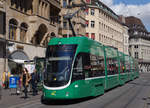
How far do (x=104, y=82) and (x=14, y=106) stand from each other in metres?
6.65

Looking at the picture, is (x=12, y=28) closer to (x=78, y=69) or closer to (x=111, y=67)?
(x=111, y=67)

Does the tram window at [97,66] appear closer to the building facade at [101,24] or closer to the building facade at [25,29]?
the building facade at [25,29]

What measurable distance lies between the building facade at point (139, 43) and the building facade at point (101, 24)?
78.4 ft

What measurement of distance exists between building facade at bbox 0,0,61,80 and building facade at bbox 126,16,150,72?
235ft

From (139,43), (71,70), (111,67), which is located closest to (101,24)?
(139,43)

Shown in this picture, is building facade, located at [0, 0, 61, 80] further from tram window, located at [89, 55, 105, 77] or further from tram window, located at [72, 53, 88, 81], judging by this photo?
tram window, located at [72, 53, 88, 81]

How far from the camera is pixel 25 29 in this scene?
27688mm

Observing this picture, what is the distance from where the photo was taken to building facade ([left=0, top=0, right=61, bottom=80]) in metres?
24.4

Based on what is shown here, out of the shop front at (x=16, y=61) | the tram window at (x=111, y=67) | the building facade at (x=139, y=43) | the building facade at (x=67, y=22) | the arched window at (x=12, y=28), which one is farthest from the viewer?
the building facade at (x=139, y=43)

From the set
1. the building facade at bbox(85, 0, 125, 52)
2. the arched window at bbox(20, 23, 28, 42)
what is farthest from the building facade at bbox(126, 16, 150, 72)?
the arched window at bbox(20, 23, 28, 42)

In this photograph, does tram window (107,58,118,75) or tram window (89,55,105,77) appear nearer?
tram window (89,55,105,77)

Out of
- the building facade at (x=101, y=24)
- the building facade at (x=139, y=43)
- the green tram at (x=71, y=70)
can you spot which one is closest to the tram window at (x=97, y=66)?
the green tram at (x=71, y=70)

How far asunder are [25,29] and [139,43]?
258ft

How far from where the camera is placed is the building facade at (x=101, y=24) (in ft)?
194
